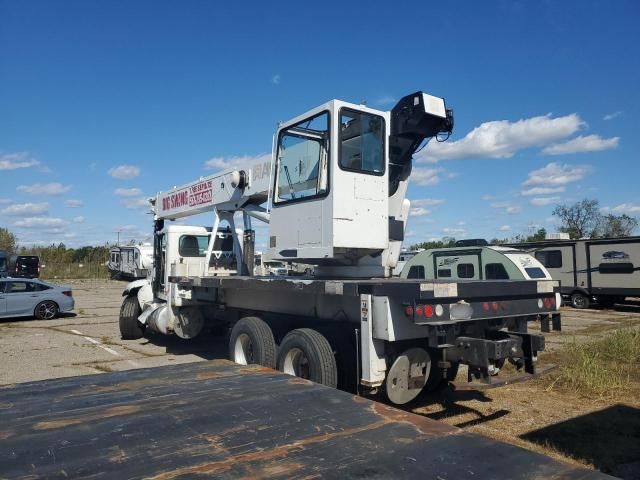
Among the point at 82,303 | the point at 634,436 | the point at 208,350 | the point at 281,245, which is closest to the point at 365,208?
the point at 281,245

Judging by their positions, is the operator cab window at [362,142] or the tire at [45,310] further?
the tire at [45,310]

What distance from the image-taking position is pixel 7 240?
206ft

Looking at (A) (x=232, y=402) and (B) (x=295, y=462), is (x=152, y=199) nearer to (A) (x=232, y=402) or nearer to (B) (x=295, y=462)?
(A) (x=232, y=402)

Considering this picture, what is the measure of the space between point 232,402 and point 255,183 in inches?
216

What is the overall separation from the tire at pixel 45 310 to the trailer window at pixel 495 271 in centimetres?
1431

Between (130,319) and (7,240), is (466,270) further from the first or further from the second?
(7,240)

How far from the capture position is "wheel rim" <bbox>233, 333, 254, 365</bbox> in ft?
24.3

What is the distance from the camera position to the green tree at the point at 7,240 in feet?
204

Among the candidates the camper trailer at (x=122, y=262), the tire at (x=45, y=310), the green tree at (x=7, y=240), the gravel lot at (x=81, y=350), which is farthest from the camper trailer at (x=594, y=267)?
the green tree at (x=7, y=240)

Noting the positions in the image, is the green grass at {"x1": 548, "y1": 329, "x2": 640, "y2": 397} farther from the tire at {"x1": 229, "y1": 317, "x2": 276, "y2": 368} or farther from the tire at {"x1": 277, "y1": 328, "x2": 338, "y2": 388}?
the tire at {"x1": 229, "y1": 317, "x2": 276, "y2": 368}

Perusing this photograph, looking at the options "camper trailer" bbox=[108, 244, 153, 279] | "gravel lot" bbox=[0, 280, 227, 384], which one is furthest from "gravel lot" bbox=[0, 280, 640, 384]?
"camper trailer" bbox=[108, 244, 153, 279]

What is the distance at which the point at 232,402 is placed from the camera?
3.55m

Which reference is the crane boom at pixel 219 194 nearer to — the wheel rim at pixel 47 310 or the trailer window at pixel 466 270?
the wheel rim at pixel 47 310

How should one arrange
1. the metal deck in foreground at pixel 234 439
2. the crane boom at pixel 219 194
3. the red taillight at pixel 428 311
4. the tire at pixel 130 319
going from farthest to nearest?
1. the tire at pixel 130 319
2. the crane boom at pixel 219 194
3. the red taillight at pixel 428 311
4. the metal deck in foreground at pixel 234 439
